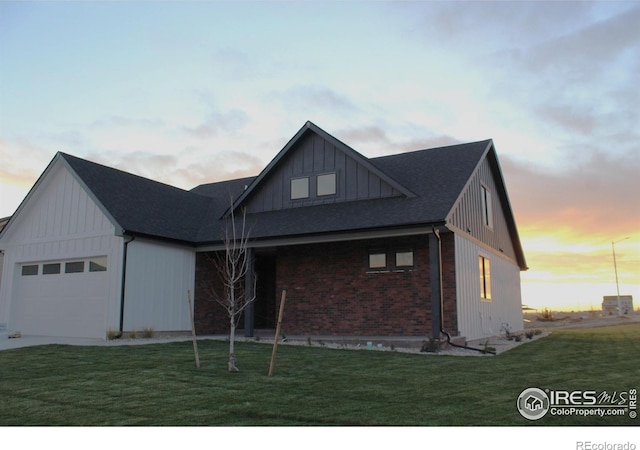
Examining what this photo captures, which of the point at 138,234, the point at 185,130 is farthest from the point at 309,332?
the point at 185,130

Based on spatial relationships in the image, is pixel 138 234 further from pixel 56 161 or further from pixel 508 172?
pixel 508 172

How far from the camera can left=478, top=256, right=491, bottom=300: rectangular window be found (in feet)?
61.2

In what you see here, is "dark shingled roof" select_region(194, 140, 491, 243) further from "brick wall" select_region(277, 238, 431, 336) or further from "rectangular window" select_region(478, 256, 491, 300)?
"rectangular window" select_region(478, 256, 491, 300)

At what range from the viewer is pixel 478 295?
58.6ft

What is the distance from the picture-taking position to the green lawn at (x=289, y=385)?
6.35 m

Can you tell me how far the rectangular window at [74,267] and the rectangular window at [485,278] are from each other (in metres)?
13.7

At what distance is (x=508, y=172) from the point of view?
2398 centimetres

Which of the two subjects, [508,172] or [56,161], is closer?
[56,161]

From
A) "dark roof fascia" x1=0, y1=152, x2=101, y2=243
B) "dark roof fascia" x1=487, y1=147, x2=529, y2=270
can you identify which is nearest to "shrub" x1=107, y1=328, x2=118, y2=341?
"dark roof fascia" x1=0, y1=152, x2=101, y2=243

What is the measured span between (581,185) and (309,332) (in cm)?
1239

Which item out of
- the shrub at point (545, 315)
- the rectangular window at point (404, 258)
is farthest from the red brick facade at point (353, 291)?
the shrub at point (545, 315)

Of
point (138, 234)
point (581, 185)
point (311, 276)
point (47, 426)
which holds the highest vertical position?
point (581, 185)

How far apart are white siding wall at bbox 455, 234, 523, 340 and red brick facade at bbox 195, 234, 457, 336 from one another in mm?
706

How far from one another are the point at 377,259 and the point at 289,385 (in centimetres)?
887
